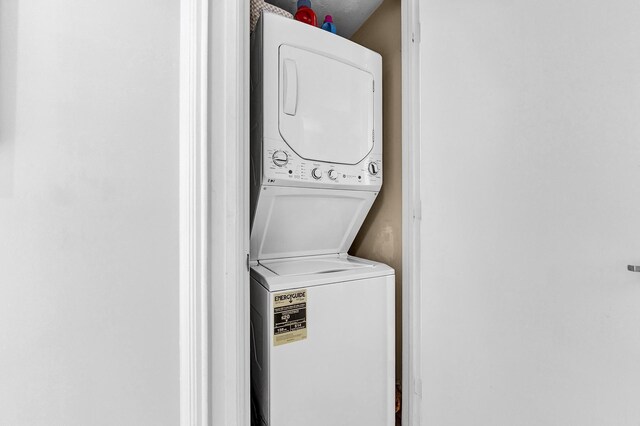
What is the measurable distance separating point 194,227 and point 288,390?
0.77 m

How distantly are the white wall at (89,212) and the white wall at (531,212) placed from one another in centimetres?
100

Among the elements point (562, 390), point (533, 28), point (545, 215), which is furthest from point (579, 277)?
point (533, 28)

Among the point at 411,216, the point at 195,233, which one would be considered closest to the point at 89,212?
the point at 195,233

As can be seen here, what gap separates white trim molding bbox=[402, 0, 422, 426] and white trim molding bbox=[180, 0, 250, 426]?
2.82 feet

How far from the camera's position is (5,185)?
25.3 inches

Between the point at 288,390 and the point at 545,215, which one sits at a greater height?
the point at 545,215

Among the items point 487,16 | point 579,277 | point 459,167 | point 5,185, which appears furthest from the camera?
point 459,167

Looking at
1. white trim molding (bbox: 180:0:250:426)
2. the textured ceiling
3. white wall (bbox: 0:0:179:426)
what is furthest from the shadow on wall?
the textured ceiling

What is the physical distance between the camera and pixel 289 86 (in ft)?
3.99

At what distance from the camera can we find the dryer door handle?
121 centimetres

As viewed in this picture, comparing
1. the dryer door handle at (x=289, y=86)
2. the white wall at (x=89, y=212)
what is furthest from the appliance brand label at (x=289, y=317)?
the dryer door handle at (x=289, y=86)

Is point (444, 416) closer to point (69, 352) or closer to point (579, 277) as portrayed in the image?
point (579, 277)

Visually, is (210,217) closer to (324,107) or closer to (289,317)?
(289,317)

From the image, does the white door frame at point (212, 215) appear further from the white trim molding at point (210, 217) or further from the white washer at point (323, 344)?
the white washer at point (323, 344)
